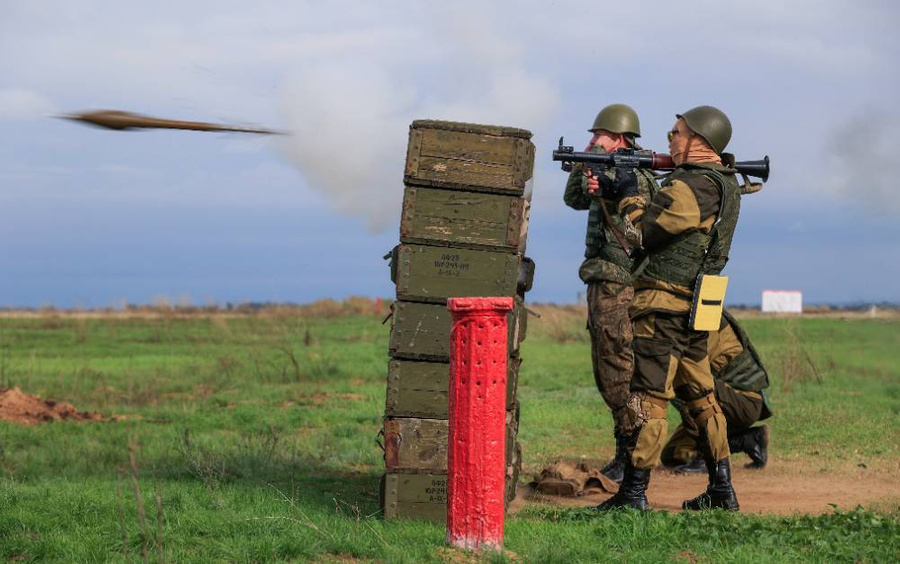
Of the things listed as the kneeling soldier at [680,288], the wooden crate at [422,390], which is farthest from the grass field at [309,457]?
the wooden crate at [422,390]

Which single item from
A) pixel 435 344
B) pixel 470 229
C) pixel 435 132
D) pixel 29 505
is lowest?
pixel 29 505

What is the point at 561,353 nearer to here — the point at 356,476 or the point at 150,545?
the point at 356,476

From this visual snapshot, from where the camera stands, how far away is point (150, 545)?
5.89 metres

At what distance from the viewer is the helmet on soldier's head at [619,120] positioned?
8.45 m

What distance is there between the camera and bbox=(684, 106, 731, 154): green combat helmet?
732 centimetres

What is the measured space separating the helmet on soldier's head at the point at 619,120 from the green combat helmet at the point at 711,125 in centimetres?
107

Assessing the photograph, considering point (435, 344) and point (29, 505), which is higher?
point (435, 344)

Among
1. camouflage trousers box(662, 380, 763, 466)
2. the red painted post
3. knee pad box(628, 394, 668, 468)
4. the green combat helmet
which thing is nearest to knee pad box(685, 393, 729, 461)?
knee pad box(628, 394, 668, 468)

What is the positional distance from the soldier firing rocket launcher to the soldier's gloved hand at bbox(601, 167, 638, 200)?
0.77 ft

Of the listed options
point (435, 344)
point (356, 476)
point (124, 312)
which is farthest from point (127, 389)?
point (124, 312)

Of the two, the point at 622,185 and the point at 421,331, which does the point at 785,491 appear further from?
the point at 421,331

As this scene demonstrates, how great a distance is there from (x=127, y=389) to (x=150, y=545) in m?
11.7

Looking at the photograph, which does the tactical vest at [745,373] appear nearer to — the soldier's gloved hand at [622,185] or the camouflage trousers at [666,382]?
the camouflage trousers at [666,382]

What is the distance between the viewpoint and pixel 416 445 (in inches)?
270
